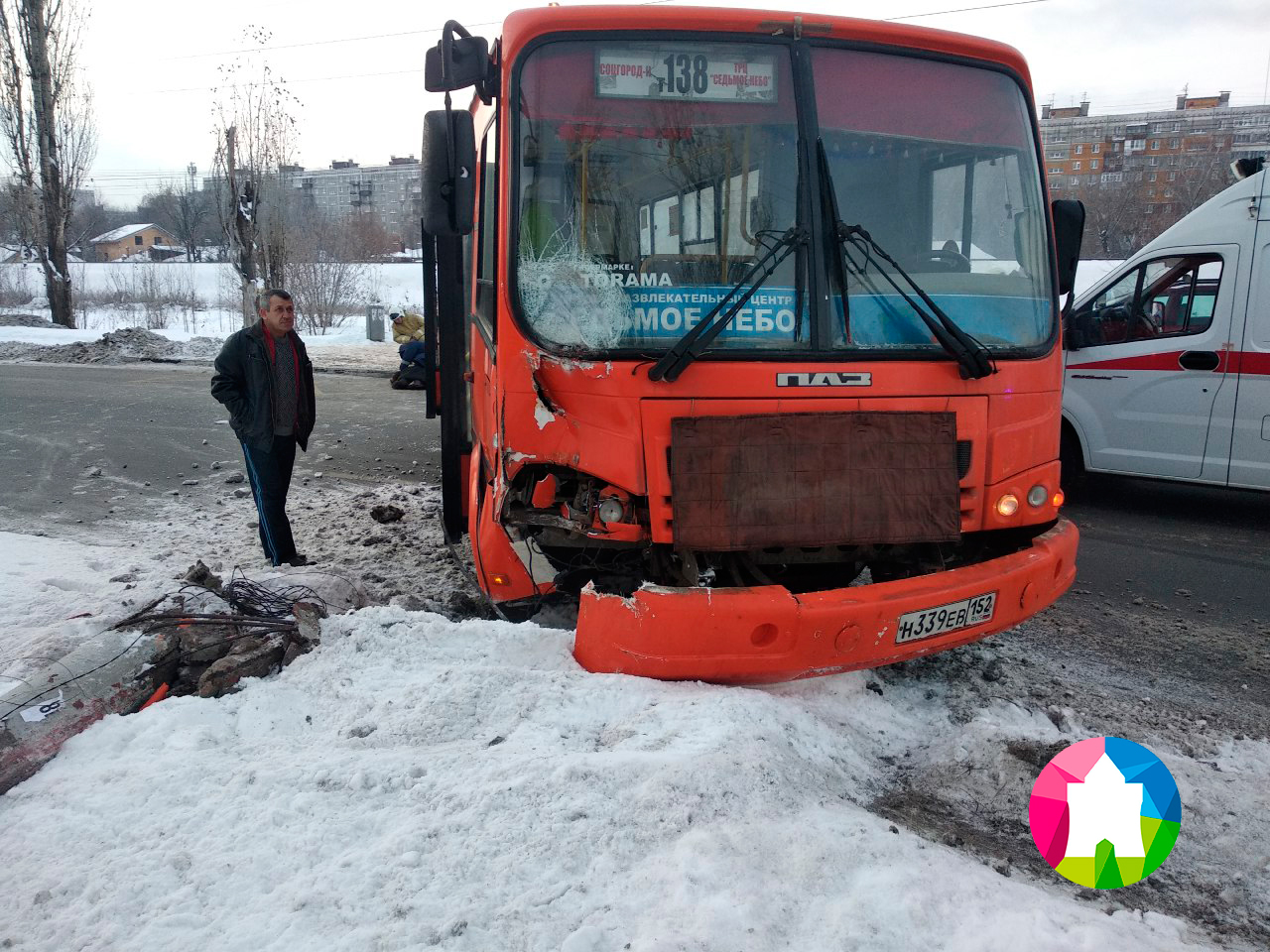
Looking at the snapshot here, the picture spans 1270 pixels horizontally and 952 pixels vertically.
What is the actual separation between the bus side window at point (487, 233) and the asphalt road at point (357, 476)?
Result: 4031 mm

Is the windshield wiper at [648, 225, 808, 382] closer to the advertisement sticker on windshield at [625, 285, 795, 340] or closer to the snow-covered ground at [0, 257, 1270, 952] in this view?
A: the advertisement sticker on windshield at [625, 285, 795, 340]

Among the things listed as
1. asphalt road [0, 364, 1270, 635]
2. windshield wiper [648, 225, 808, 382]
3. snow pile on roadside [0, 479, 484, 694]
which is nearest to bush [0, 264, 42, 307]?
asphalt road [0, 364, 1270, 635]

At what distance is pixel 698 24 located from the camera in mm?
3721

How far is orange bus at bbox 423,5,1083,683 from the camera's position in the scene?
350 centimetres

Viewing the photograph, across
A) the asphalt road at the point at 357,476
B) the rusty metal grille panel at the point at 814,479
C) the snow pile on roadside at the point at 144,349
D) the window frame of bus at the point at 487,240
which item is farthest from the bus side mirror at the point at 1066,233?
the snow pile on roadside at the point at 144,349

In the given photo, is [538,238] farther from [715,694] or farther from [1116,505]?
[1116,505]

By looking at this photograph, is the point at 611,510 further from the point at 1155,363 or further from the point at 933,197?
the point at 1155,363

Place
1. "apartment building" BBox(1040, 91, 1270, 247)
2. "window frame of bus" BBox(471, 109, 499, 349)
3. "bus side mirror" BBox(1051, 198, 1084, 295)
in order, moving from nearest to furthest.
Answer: "window frame of bus" BBox(471, 109, 499, 349) → "bus side mirror" BBox(1051, 198, 1084, 295) → "apartment building" BBox(1040, 91, 1270, 247)

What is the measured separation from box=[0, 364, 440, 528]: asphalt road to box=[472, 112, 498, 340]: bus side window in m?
4.42

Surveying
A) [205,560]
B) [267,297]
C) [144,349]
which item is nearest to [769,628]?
[267,297]

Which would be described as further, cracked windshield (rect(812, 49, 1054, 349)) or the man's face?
the man's face

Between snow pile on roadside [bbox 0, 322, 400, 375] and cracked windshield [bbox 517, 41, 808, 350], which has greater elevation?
cracked windshield [bbox 517, 41, 808, 350]

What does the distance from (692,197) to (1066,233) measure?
1.96 meters

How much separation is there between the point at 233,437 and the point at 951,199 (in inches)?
355
